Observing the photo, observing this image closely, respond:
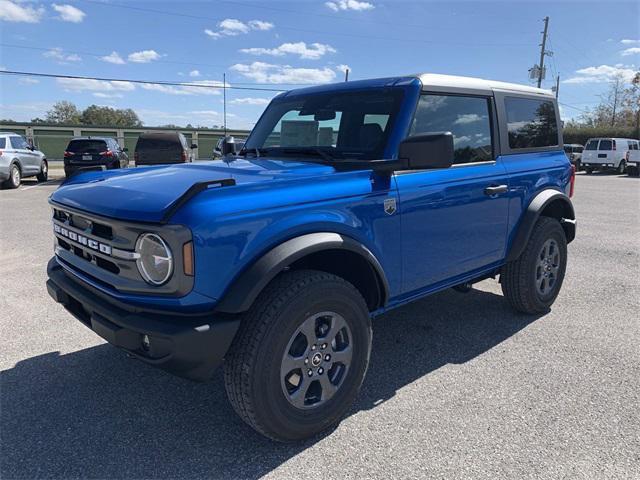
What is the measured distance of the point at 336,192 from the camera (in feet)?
8.84

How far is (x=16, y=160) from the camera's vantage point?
1549 centimetres

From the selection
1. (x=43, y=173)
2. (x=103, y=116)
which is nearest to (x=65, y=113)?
(x=103, y=116)

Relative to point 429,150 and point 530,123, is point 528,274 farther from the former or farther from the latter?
point 429,150

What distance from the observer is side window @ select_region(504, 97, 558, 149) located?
4051mm

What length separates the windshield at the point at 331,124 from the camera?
322 centimetres

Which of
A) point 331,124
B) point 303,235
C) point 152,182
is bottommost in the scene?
point 303,235

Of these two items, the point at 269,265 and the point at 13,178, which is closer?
the point at 269,265

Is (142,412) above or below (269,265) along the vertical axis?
below

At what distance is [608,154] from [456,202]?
1084 inches

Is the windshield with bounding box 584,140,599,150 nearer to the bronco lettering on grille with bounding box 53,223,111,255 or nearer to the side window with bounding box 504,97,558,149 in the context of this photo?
the side window with bounding box 504,97,558,149

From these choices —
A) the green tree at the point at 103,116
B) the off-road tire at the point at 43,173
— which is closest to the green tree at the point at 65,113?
the green tree at the point at 103,116

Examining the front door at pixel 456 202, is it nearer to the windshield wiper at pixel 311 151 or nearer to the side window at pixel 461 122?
the side window at pixel 461 122

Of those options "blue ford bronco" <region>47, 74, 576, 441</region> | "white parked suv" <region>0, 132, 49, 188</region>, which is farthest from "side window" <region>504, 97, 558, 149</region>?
"white parked suv" <region>0, 132, 49, 188</region>

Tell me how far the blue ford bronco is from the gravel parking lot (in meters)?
0.31
